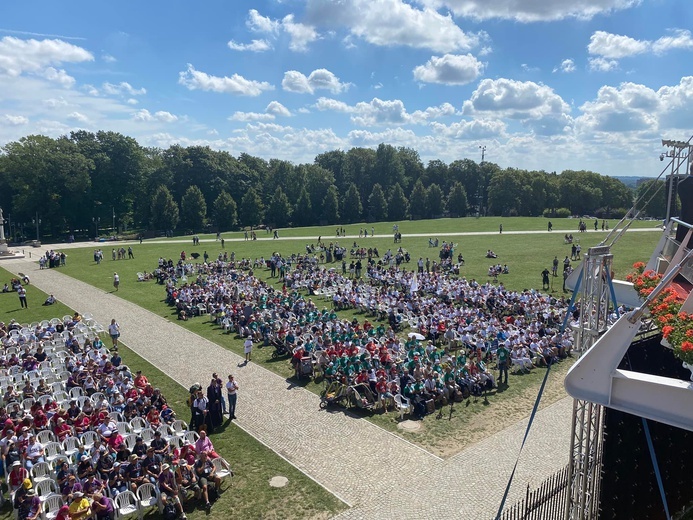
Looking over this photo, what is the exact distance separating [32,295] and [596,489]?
32.5 meters

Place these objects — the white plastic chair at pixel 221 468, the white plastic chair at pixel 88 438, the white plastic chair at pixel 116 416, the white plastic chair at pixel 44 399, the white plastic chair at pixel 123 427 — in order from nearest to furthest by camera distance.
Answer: the white plastic chair at pixel 221 468
the white plastic chair at pixel 88 438
the white plastic chair at pixel 123 427
the white plastic chair at pixel 116 416
the white plastic chair at pixel 44 399

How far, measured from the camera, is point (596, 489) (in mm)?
9648

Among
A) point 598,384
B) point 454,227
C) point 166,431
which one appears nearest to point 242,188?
point 454,227

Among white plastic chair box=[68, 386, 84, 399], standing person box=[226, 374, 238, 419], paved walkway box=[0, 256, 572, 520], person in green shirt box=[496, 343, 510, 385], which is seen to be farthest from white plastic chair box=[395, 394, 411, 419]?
white plastic chair box=[68, 386, 84, 399]

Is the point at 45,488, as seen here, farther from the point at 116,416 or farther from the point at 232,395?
the point at 232,395

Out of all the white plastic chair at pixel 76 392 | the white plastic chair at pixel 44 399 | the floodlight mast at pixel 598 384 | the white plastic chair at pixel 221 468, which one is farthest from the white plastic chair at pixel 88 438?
the floodlight mast at pixel 598 384

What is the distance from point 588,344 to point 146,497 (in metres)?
8.75

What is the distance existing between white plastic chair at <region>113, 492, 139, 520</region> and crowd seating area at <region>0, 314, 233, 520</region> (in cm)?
2

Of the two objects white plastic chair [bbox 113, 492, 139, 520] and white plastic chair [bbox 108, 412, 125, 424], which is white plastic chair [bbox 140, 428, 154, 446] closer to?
white plastic chair [bbox 108, 412, 125, 424]

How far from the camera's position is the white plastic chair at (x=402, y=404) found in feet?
47.0

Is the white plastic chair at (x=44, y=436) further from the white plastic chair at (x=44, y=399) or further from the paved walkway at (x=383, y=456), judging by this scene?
the paved walkway at (x=383, y=456)

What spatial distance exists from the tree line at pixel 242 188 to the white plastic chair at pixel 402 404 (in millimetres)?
65244

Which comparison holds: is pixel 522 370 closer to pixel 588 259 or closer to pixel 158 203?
pixel 588 259

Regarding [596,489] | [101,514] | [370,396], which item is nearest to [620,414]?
[596,489]
